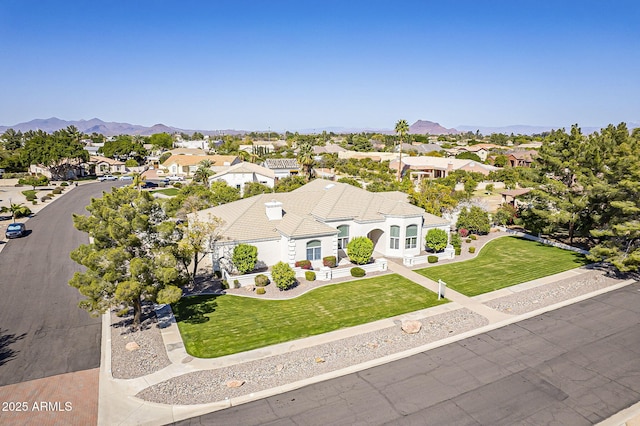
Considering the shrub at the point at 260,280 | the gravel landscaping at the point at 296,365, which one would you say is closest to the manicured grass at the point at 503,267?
the gravel landscaping at the point at 296,365

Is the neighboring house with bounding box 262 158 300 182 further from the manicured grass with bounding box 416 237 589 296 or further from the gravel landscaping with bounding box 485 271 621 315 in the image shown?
the gravel landscaping with bounding box 485 271 621 315

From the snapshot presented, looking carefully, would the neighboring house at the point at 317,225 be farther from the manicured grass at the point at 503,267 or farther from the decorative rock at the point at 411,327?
the decorative rock at the point at 411,327

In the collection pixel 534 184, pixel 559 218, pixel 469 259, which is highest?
pixel 534 184

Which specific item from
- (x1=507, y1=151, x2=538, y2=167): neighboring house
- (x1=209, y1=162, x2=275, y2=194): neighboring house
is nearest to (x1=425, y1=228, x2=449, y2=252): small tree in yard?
(x1=209, y1=162, x2=275, y2=194): neighboring house

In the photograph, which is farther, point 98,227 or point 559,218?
point 559,218

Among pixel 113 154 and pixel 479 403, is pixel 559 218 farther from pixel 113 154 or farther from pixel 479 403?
pixel 113 154

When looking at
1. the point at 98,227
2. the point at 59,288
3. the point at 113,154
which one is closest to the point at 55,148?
the point at 113,154
